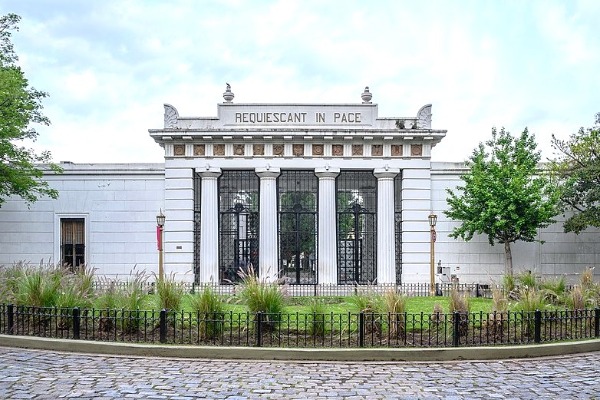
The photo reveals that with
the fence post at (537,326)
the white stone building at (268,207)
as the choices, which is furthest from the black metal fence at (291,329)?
the white stone building at (268,207)

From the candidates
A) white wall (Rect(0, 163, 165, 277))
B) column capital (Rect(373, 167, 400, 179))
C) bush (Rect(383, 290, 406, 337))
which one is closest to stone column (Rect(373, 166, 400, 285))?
column capital (Rect(373, 167, 400, 179))

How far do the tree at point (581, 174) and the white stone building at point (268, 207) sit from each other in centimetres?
263

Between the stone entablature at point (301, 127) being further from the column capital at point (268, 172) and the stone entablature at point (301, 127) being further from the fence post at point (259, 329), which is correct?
the fence post at point (259, 329)

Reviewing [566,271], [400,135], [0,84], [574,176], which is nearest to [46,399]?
[0,84]

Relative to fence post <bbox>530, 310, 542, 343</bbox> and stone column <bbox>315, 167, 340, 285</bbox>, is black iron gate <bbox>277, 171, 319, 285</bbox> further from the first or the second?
fence post <bbox>530, 310, 542, 343</bbox>

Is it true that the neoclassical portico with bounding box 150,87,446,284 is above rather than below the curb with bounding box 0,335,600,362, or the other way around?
above

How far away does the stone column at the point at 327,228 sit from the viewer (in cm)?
2342

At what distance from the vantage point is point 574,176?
21125mm

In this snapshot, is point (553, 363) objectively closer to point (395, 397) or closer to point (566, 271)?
point (395, 397)

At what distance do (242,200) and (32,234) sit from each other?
399 inches

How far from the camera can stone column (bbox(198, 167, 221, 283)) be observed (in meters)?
23.4

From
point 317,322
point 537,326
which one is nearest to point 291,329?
point 317,322

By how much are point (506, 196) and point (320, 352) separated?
1416 centimetres

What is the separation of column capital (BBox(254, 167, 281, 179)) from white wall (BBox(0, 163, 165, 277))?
4.73 meters
